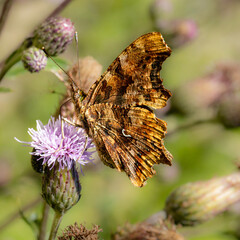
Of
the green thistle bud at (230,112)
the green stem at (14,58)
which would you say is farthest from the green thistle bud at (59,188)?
the green thistle bud at (230,112)

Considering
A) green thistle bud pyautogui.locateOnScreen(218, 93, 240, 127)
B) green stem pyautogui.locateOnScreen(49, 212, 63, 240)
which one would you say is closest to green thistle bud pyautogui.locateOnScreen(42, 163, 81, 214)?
green stem pyautogui.locateOnScreen(49, 212, 63, 240)

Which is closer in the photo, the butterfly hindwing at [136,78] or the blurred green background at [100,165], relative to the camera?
the butterfly hindwing at [136,78]

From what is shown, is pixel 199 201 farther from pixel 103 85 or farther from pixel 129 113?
pixel 103 85

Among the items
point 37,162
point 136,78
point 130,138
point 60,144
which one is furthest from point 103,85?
point 37,162

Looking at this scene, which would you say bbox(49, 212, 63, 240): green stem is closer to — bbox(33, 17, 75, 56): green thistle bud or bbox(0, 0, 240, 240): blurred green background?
bbox(33, 17, 75, 56): green thistle bud

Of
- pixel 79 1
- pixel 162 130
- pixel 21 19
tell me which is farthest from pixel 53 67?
pixel 21 19

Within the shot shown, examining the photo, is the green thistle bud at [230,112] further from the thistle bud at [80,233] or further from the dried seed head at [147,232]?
the thistle bud at [80,233]
